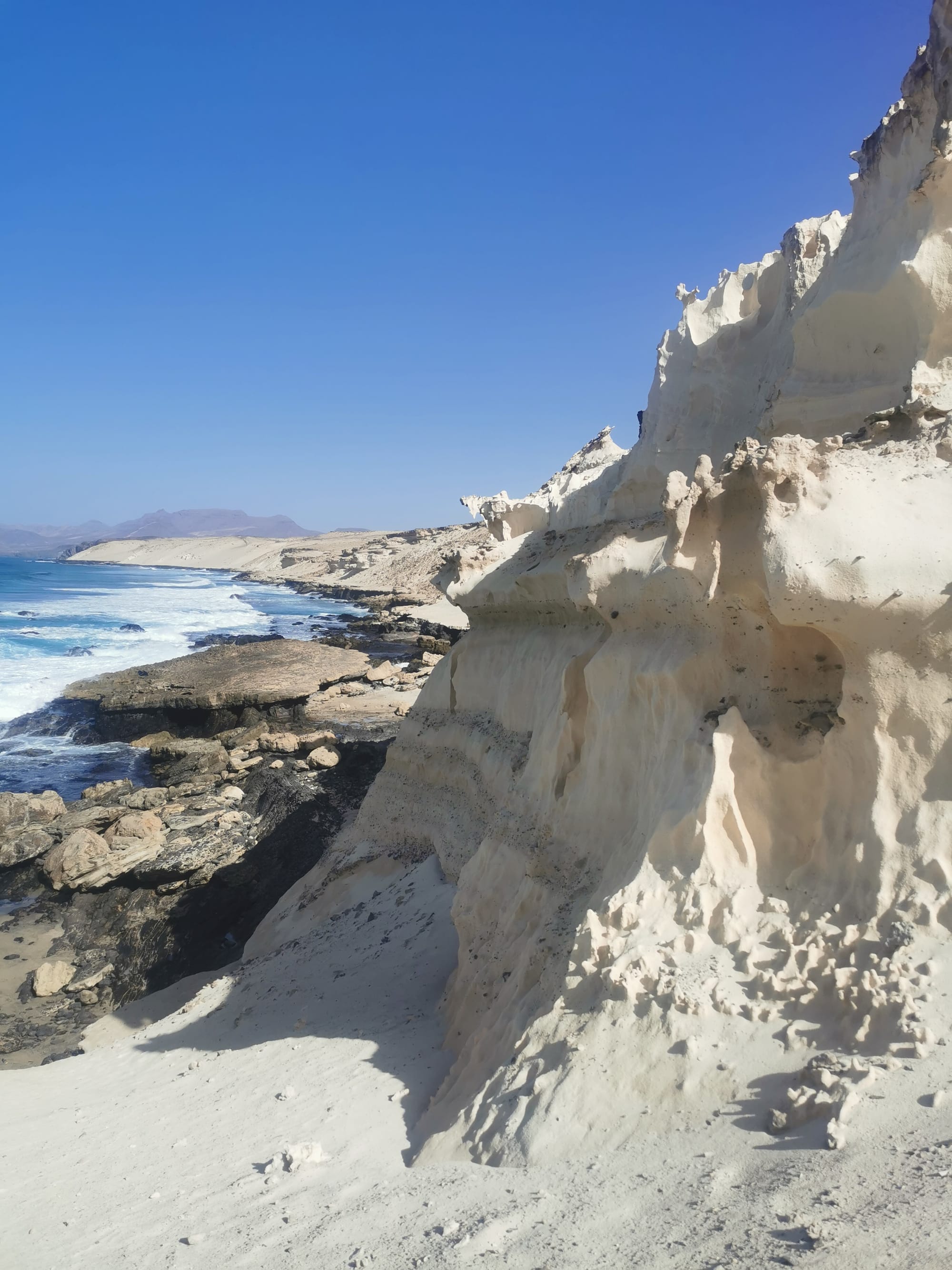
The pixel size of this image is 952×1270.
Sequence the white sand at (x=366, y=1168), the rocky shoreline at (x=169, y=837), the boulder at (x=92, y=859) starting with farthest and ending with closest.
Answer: the boulder at (x=92, y=859) < the rocky shoreline at (x=169, y=837) < the white sand at (x=366, y=1168)

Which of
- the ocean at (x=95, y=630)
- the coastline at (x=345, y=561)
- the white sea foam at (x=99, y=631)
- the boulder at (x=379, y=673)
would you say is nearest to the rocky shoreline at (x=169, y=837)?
the boulder at (x=379, y=673)

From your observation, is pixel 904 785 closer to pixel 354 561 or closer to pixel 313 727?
pixel 313 727

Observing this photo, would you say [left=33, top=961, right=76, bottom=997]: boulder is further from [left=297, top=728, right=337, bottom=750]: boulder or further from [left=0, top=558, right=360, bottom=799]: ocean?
[left=297, top=728, right=337, bottom=750]: boulder

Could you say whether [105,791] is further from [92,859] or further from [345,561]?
[345,561]

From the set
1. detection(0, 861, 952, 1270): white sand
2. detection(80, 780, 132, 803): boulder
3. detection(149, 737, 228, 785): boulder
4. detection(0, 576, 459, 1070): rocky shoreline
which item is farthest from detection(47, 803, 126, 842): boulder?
detection(0, 861, 952, 1270): white sand

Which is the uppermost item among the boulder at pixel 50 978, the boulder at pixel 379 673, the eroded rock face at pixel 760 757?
the eroded rock face at pixel 760 757

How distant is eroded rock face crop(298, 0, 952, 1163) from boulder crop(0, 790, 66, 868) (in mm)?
10209

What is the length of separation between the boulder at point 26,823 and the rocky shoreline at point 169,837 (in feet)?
0.10

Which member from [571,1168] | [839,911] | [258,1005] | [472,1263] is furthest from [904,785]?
[258,1005]

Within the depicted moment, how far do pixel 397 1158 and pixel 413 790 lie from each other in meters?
5.90

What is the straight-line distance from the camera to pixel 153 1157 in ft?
17.9

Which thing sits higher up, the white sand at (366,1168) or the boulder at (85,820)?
the white sand at (366,1168)

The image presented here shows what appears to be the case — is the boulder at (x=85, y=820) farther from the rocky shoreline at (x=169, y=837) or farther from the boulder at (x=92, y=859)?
the boulder at (x=92, y=859)

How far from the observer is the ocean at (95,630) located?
19328 mm
